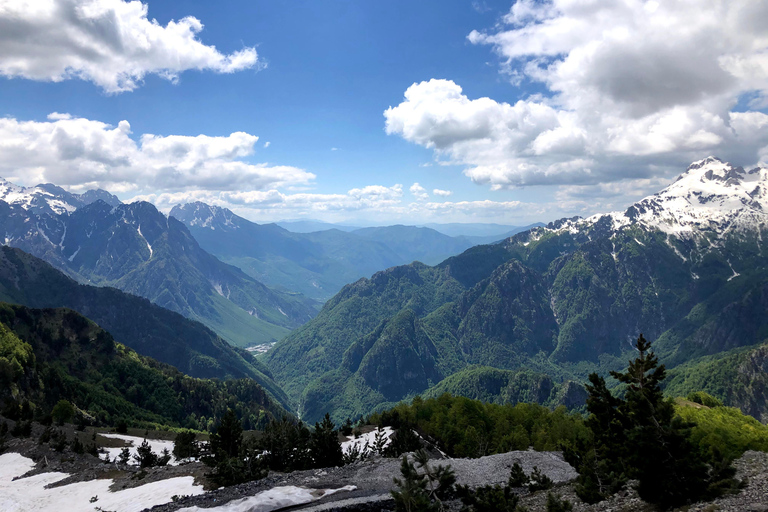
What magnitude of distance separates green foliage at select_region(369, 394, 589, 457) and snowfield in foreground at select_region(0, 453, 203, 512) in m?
57.9

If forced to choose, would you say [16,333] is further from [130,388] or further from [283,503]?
[283,503]

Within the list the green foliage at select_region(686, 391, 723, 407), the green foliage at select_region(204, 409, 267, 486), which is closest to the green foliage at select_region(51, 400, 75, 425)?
the green foliage at select_region(204, 409, 267, 486)

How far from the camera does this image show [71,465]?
59.3 metres

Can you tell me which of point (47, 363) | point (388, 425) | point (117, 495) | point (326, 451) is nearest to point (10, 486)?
point (117, 495)

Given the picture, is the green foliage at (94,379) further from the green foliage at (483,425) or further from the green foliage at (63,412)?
the green foliage at (483,425)

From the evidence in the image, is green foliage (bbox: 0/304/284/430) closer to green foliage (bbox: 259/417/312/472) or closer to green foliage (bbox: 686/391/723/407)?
green foliage (bbox: 259/417/312/472)

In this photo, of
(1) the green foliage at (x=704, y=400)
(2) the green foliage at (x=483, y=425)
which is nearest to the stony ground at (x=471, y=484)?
(2) the green foliage at (x=483, y=425)

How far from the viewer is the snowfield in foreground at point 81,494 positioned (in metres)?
43.5

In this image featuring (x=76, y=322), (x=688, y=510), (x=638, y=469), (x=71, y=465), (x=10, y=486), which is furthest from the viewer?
(x=76, y=322)

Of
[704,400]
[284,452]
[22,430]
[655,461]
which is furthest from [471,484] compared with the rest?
[704,400]

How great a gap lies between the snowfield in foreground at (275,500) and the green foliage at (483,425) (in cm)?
5235

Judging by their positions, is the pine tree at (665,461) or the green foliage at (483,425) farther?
the green foliage at (483,425)

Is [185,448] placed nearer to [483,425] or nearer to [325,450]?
[325,450]

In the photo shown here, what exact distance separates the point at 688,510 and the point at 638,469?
11.4ft
